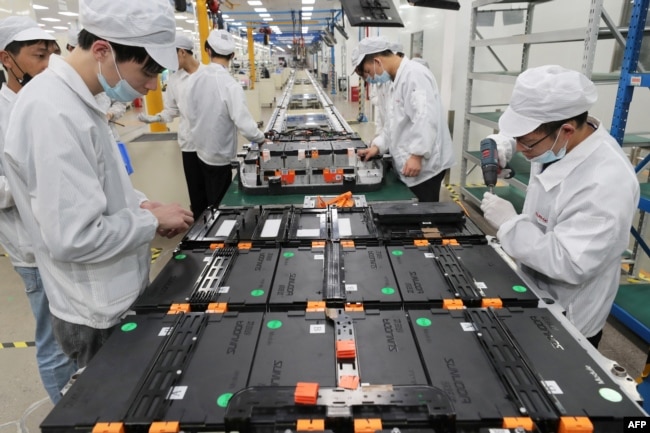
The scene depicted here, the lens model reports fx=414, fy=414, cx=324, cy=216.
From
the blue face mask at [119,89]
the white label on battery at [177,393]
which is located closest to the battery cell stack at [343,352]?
the white label on battery at [177,393]

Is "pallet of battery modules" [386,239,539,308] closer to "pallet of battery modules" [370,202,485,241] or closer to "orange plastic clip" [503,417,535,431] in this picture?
"pallet of battery modules" [370,202,485,241]

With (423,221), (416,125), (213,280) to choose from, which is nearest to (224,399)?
(213,280)

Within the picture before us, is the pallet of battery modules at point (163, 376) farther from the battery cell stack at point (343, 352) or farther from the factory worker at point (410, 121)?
the factory worker at point (410, 121)

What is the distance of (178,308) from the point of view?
133cm

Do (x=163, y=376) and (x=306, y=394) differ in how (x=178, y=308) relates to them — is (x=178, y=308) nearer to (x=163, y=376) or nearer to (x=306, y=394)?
(x=163, y=376)

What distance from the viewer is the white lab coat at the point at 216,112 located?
11.8 ft

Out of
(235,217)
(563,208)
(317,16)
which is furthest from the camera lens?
(317,16)

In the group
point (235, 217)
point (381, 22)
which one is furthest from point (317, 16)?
point (235, 217)

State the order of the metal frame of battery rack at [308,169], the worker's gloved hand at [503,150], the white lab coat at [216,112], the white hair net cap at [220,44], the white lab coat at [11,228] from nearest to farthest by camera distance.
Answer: the white lab coat at [11,228]
the worker's gloved hand at [503,150]
the metal frame of battery rack at [308,169]
the white lab coat at [216,112]
the white hair net cap at [220,44]

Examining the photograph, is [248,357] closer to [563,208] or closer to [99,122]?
[99,122]

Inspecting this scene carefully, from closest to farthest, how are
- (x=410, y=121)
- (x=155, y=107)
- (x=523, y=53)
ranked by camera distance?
(x=410, y=121) → (x=523, y=53) → (x=155, y=107)

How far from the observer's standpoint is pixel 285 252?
1689mm

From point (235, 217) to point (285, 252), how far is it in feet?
1.67

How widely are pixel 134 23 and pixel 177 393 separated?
3.26ft
